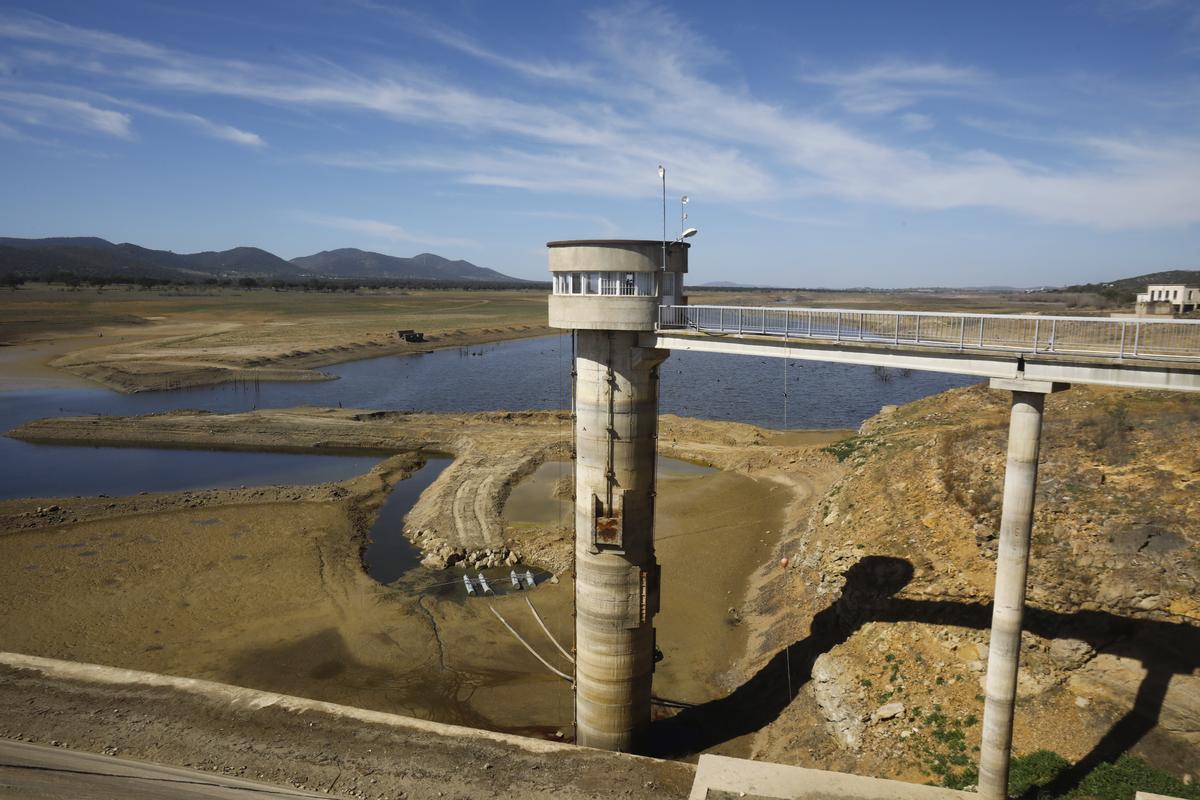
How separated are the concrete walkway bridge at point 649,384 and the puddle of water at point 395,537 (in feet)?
50.5

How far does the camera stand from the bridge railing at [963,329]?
1320 cm

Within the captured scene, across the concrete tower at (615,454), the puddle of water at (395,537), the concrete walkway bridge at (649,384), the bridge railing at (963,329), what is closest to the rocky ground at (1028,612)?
the concrete walkway bridge at (649,384)

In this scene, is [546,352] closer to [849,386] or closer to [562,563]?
[849,386]

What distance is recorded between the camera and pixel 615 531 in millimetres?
19469

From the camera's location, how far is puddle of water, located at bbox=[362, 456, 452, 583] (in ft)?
110

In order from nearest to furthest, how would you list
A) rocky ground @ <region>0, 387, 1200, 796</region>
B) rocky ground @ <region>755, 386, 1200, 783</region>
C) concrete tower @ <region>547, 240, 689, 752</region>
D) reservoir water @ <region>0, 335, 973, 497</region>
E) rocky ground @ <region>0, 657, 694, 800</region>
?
rocky ground @ <region>755, 386, 1200, 783</region>
rocky ground @ <region>0, 657, 694, 800</region>
rocky ground @ <region>0, 387, 1200, 796</region>
concrete tower @ <region>547, 240, 689, 752</region>
reservoir water @ <region>0, 335, 973, 497</region>

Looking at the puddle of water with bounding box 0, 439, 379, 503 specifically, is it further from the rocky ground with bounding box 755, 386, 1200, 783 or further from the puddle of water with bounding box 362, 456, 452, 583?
the rocky ground with bounding box 755, 386, 1200, 783

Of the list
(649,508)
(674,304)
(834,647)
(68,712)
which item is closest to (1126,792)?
(834,647)

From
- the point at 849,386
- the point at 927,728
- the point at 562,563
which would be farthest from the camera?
the point at 849,386

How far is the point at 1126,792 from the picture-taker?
1481 centimetres

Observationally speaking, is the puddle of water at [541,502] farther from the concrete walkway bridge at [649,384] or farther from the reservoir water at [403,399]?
the concrete walkway bridge at [649,384]

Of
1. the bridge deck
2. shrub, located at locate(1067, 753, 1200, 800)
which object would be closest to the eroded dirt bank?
shrub, located at locate(1067, 753, 1200, 800)

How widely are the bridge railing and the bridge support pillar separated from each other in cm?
114

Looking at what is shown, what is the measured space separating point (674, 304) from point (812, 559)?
46.4 feet
